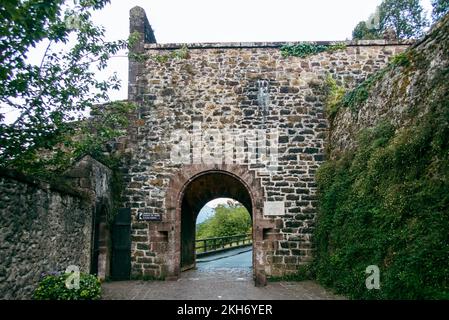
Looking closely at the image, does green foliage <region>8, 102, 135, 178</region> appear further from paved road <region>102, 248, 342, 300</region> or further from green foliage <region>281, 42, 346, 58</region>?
green foliage <region>281, 42, 346, 58</region>

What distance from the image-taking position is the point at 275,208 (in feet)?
30.2

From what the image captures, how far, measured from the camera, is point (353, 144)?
7902mm

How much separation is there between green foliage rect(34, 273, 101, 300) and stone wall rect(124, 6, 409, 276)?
3.31 meters

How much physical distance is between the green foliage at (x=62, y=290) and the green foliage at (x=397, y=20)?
16975mm

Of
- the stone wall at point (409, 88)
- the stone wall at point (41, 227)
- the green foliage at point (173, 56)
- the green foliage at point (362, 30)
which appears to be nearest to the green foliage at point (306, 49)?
the stone wall at point (409, 88)

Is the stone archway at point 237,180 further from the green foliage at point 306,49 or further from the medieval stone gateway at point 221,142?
the green foliage at point 306,49

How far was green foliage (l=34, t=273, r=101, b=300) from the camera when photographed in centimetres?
525

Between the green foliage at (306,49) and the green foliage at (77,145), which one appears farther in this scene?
the green foliage at (306,49)

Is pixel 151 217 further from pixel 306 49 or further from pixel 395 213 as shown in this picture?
pixel 306 49

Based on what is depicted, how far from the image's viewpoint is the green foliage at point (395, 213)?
4.31m

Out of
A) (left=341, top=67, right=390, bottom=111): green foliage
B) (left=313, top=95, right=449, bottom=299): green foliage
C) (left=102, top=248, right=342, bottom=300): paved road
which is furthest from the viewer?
(left=341, top=67, right=390, bottom=111): green foliage

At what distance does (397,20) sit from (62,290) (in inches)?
781

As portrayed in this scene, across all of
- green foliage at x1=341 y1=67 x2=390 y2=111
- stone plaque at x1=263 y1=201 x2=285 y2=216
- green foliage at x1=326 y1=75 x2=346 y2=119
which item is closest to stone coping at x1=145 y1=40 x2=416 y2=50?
green foliage at x1=326 y1=75 x2=346 y2=119
